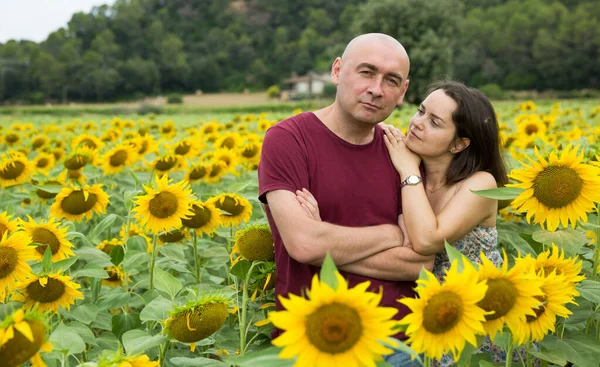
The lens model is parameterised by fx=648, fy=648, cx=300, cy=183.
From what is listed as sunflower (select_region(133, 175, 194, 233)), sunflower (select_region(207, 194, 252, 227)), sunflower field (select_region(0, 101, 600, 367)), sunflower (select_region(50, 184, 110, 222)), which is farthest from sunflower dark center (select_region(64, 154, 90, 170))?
sunflower (select_region(133, 175, 194, 233))

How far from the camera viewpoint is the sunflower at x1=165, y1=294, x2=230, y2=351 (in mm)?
1651

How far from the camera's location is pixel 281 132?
2.23m

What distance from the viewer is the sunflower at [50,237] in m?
2.14

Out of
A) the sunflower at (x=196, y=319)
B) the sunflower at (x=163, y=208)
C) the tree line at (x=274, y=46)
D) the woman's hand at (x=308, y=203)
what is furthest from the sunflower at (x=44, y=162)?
the tree line at (x=274, y=46)

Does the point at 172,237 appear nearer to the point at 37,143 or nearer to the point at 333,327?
the point at 333,327

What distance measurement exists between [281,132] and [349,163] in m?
0.27

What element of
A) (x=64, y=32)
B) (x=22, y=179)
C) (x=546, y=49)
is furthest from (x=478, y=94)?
(x=64, y=32)

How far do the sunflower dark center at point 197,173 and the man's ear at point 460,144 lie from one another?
161 centimetres

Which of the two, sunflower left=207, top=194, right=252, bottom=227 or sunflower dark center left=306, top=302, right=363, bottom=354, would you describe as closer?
sunflower dark center left=306, top=302, right=363, bottom=354

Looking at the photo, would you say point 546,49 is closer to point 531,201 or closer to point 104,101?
point 104,101

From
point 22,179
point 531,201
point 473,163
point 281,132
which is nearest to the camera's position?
point 531,201

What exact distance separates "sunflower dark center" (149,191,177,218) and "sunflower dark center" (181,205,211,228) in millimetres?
123

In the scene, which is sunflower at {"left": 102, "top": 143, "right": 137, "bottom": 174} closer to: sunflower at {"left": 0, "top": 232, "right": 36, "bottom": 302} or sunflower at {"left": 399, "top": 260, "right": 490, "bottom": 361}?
sunflower at {"left": 0, "top": 232, "right": 36, "bottom": 302}

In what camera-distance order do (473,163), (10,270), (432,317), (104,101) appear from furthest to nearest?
(104,101), (473,163), (10,270), (432,317)
